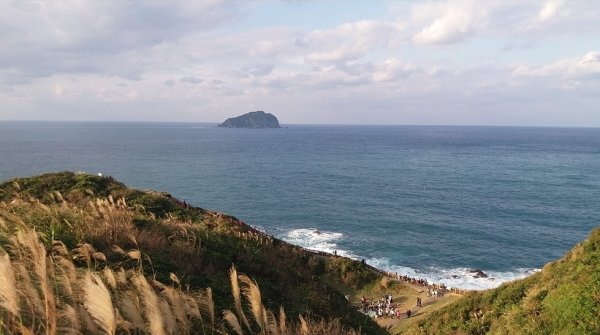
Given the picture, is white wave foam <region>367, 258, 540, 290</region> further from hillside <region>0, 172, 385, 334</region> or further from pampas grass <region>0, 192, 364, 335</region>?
pampas grass <region>0, 192, 364, 335</region>

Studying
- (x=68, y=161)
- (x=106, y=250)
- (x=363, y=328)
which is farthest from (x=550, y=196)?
(x=68, y=161)

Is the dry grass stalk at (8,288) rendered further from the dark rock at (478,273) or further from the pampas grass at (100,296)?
the dark rock at (478,273)

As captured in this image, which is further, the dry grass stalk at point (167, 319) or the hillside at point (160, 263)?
the hillside at point (160, 263)

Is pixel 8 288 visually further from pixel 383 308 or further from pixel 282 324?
pixel 383 308

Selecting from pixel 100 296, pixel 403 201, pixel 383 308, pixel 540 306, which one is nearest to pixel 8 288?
pixel 100 296

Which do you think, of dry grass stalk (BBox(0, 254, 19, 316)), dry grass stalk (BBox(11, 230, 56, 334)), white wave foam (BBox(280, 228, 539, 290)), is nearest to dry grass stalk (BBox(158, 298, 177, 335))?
dry grass stalk (BBox(11, 230, 56, 334))

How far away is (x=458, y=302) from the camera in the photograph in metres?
20.2

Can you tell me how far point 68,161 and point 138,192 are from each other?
9098cm

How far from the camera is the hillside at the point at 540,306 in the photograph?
13.2 metres

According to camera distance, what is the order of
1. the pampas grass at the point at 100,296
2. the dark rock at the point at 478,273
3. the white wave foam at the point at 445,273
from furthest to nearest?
1. the dark rock at the point at 478,273
2. the white wave foam at the point at 445,273
3. the pampas grass at the point at 100,296

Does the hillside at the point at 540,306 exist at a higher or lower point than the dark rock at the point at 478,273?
higher

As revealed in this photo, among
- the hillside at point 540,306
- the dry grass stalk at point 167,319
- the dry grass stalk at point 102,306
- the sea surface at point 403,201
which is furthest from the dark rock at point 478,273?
the dry grass stalk at point 102,306

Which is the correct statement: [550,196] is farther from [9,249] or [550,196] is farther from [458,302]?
[9,249]

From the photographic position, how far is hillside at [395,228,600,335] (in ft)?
43.2
